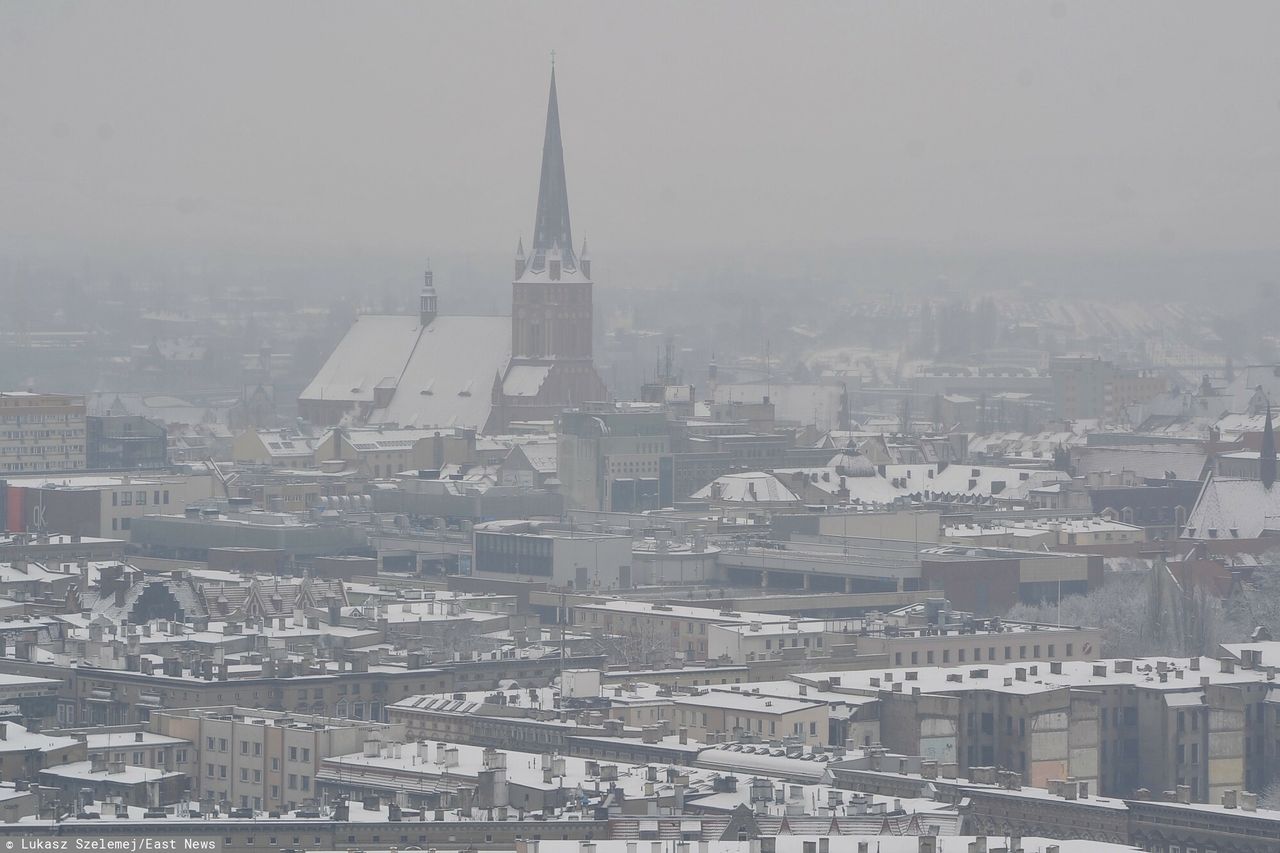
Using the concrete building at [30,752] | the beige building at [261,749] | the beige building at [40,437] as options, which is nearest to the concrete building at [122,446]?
the beige building at [40,437]

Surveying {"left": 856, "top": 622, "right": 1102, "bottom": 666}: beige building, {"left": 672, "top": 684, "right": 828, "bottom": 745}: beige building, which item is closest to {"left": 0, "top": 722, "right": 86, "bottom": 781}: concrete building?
{"left": 672, "top": 684, "right": 828, "bottom": 745}: beige building

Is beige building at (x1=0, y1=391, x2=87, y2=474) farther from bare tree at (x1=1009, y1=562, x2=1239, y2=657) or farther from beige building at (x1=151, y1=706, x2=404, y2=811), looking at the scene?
beige building at (x1=151, y1=706, x2=404, y2=811)

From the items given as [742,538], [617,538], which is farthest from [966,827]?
[742,538]

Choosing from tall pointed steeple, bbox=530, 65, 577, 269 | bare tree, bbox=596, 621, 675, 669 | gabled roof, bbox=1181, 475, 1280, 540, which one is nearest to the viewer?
bare tree, bbox=596, 621, 675, 669

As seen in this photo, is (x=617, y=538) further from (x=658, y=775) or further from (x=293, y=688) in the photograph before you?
(x=658, y=775)

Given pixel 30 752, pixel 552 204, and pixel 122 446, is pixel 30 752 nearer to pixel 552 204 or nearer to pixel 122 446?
pixel 122 446

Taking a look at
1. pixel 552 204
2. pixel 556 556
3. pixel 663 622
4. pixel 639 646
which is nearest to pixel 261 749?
pixel 639 646
